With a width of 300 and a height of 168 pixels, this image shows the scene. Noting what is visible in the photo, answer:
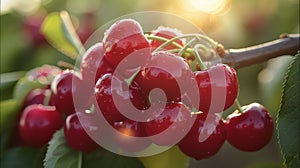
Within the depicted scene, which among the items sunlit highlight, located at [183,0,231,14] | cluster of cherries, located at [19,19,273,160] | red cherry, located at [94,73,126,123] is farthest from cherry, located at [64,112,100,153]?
sunlit highlight, located at [183,0,231,14]

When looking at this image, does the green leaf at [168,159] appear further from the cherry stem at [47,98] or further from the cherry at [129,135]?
the cherry stem at [47,98]

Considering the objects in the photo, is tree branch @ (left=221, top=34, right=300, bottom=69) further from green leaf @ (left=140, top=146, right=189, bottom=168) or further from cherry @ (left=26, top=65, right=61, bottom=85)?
cherry @ (left=26, top=65, right=61, bottom=85)

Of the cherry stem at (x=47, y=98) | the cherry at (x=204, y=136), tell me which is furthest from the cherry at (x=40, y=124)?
the cherry at (x=204, y=136)

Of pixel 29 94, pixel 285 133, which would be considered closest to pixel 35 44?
pixel 29 94

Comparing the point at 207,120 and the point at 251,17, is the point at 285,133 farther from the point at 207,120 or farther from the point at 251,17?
the point at 251,17

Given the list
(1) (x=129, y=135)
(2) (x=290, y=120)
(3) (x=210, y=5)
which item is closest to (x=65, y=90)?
(1) (x=129, y=135)

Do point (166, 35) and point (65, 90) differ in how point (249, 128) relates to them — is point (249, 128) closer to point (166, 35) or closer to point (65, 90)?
point (166, 35)
